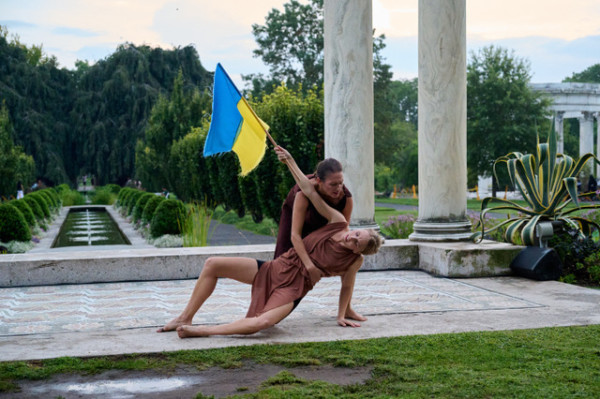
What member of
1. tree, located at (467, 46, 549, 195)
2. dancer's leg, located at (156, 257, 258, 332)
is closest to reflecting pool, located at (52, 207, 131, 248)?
dancer's leg, located at (156, 257, 258, 332)

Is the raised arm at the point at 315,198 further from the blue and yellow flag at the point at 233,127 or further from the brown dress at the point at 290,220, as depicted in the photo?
the blue and yellow flag at the point at 233,127

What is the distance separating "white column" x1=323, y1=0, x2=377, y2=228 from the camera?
10.8 m

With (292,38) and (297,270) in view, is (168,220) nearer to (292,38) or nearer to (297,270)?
(297,270)

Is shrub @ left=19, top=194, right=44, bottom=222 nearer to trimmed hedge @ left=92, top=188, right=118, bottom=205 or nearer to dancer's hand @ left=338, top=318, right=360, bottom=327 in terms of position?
dancer's hand @ left=338, top=318, right=360, bottom=327

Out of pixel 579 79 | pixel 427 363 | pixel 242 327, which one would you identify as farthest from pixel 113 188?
pixel 579 79

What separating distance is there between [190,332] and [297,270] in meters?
1.06

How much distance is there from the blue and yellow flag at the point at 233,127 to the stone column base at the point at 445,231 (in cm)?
458

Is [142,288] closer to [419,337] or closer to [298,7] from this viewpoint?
[419,337]

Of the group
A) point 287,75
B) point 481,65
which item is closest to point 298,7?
point 287,75

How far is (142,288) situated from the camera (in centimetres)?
934

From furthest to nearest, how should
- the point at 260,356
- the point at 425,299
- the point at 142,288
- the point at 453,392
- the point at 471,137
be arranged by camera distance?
1. the point at 471,137
2. the point at 142,288
3. the point at 425,299
4. the point at 260,356
5. the point at 453,392

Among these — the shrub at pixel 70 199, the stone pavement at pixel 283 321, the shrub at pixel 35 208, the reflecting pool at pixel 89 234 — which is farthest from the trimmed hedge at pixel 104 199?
the stone pavement at pixel 283 321

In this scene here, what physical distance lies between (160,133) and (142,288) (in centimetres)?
2934

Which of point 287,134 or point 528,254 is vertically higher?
point 287,134
